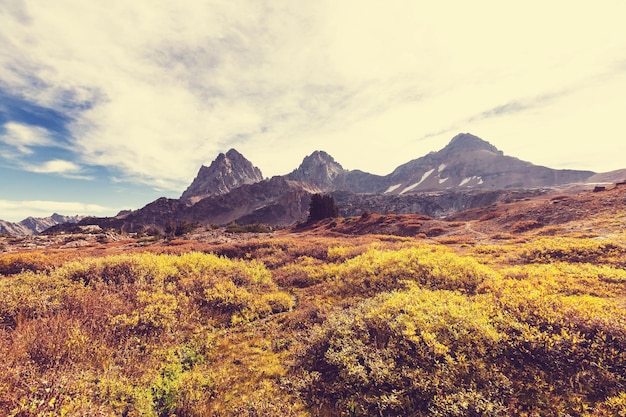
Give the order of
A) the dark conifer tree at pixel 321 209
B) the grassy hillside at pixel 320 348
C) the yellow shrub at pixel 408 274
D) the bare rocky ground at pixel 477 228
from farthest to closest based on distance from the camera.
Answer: the dark conifer tree at pixel 321 209, the bare rocky ground at pixel 477 228, the yellow shrub at pixel 408 274, the grassy hillside at pixel 320 348

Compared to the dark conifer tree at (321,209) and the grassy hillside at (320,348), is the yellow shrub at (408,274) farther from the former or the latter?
the dark conifer tree at (321,209)

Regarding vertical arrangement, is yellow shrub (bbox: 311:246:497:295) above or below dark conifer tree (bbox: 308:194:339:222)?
below

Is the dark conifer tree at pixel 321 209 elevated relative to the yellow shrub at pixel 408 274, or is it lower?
elevated

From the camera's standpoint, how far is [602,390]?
4691 millimetres

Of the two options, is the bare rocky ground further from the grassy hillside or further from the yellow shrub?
the yellow shrub

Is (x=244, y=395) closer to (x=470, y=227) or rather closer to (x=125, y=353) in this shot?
(x=125, y=353)

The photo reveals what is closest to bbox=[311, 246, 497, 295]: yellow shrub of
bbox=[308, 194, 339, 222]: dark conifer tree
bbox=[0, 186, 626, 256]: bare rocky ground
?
bbox=[0, 186, 626, 256]: bare rocky ground

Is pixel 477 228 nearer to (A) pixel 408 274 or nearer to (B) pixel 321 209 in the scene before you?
(A) pixel 408 274

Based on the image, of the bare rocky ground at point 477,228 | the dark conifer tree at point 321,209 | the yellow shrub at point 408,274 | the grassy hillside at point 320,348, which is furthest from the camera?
the dark conifer tree at point 321,209

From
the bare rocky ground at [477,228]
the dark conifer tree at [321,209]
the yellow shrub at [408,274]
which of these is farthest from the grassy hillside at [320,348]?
the dark conifer tree at [321,209]

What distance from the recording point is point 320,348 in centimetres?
705

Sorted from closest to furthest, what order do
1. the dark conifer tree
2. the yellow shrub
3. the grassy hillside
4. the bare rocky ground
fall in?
the grassy hillside, the yellow shrub, the bare rocky ground, the dark conifer tree

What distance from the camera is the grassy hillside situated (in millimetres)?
4871

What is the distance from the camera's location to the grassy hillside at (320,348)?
487 cm
